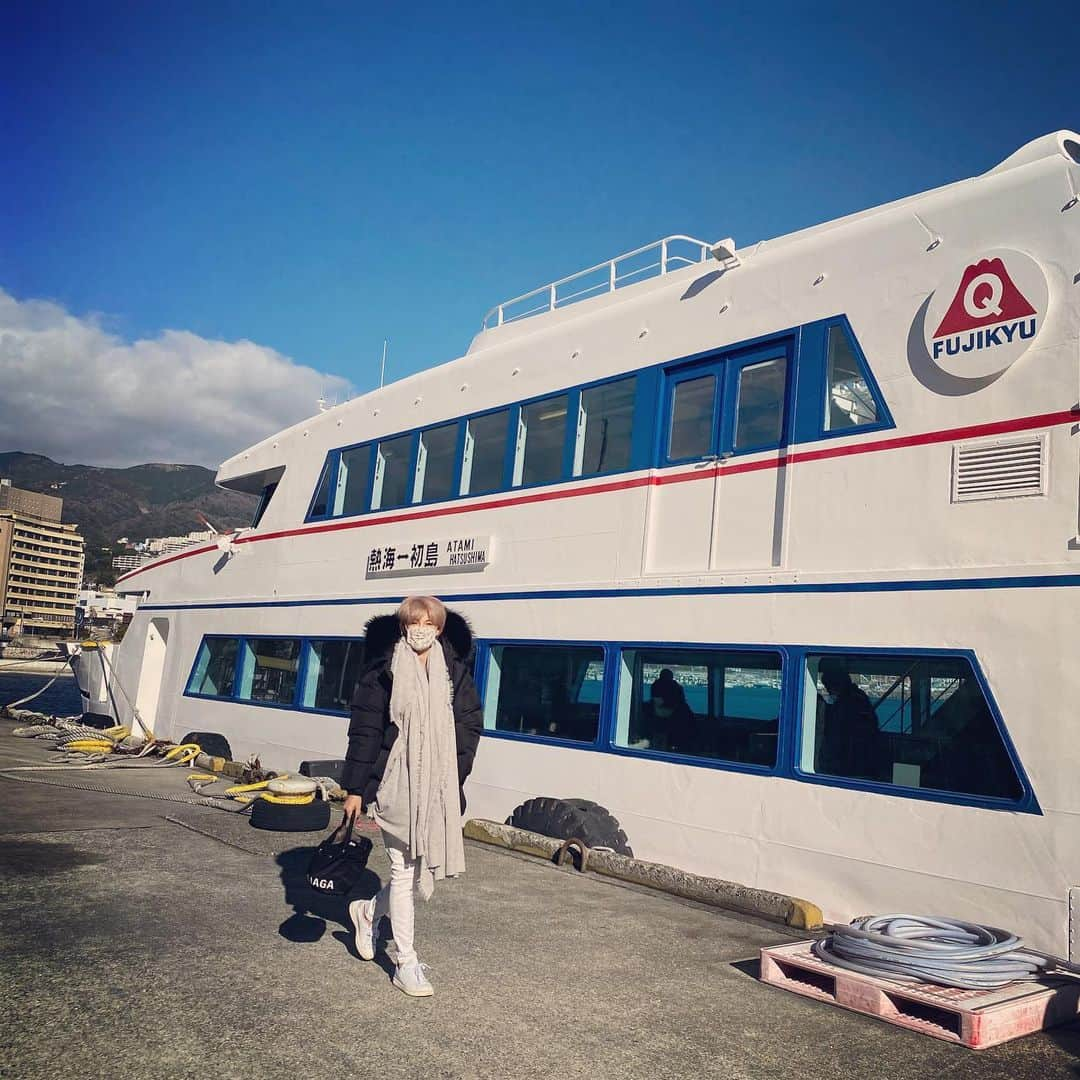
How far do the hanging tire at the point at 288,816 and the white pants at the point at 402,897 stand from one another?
13.9ft

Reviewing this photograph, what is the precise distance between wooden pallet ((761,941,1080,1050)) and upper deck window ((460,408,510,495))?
6.06m

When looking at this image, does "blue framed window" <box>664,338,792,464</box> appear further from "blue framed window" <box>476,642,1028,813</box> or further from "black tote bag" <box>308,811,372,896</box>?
"black tote bag" <box>308,811,372,896</box>

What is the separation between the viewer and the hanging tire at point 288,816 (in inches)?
342

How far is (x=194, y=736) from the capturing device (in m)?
14.2

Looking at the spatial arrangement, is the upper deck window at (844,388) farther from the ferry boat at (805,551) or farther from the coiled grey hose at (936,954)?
the coiled grey hose at (936,954)

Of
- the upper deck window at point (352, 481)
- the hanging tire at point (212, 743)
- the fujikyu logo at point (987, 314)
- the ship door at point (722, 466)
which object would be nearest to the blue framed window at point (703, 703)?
the ship door at point (722, 466)

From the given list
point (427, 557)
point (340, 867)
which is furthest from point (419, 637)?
point (427, 557)

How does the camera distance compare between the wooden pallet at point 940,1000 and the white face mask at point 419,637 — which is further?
the white face mask at point 419,637

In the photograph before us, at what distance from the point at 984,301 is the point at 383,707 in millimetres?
4653

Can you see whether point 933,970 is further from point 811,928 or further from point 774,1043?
point 811,928

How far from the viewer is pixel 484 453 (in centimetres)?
1059

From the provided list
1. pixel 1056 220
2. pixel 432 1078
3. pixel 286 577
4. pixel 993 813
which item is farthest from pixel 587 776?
pixel 286 577

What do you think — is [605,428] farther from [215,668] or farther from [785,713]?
[215,668]

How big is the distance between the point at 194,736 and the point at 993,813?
11.4m
